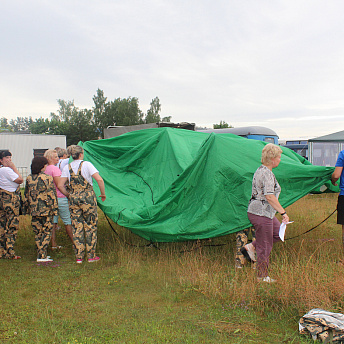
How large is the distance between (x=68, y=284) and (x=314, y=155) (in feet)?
45.6

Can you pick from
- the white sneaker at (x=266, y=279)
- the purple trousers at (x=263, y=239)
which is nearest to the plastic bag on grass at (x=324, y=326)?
the white sneaker at (x=266, y=279)

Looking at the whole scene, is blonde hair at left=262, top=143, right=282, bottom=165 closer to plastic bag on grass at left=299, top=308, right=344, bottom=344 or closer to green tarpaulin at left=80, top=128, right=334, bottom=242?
green tarpaulin at left=80, top=128, right=334, bottom=242

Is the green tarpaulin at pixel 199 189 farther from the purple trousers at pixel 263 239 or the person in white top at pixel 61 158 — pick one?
the person in white top at pixel 61 158

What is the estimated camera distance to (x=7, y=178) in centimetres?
556

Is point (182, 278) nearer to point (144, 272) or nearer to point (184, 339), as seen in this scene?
point (144, 272)

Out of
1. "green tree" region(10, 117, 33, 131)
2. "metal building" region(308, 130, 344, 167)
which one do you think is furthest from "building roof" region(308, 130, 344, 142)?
"green tree" region(10, 117, 33, 131)

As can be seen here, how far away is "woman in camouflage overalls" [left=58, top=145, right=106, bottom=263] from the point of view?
527 cm

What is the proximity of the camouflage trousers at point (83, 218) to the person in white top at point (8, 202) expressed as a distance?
105 centimetres

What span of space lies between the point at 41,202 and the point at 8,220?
72cm

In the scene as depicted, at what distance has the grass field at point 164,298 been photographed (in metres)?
3.21

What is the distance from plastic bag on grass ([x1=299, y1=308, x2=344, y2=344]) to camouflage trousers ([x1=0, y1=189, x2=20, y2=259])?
462 cm

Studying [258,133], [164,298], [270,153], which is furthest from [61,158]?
[258,133]

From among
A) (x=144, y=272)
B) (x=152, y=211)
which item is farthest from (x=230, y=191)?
(x=144, y=272)

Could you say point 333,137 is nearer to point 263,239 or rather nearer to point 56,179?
point 263,239
